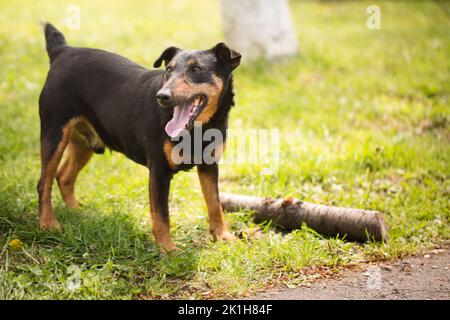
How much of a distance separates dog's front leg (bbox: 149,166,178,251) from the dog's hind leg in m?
0.88

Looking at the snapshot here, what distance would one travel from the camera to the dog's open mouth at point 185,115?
4523mm

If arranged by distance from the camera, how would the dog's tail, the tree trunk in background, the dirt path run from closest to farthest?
the dirt path
the dog's tail
the tree trunk in background

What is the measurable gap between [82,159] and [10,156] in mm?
1305

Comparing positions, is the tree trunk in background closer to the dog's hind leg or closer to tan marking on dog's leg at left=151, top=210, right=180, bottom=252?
the dog's hind leg

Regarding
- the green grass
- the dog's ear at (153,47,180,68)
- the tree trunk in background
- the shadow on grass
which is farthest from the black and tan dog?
the tree trunk in background

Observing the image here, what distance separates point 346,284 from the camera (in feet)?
14.8

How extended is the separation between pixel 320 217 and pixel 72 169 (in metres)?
2.39

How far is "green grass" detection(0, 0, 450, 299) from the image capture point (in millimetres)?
4547

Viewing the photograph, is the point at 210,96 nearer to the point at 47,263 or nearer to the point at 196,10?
the point at 47,263

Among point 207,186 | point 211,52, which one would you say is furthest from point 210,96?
point 207,186

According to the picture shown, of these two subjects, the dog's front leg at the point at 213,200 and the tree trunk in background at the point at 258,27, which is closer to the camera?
the dog's front leg at the point at 213,200

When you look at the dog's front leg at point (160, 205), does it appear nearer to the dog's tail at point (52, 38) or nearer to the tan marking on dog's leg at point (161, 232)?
the tan marking on dog's leg at point (161, 232)

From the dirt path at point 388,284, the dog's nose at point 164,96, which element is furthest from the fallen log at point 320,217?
the dog's nose at point 164,96
